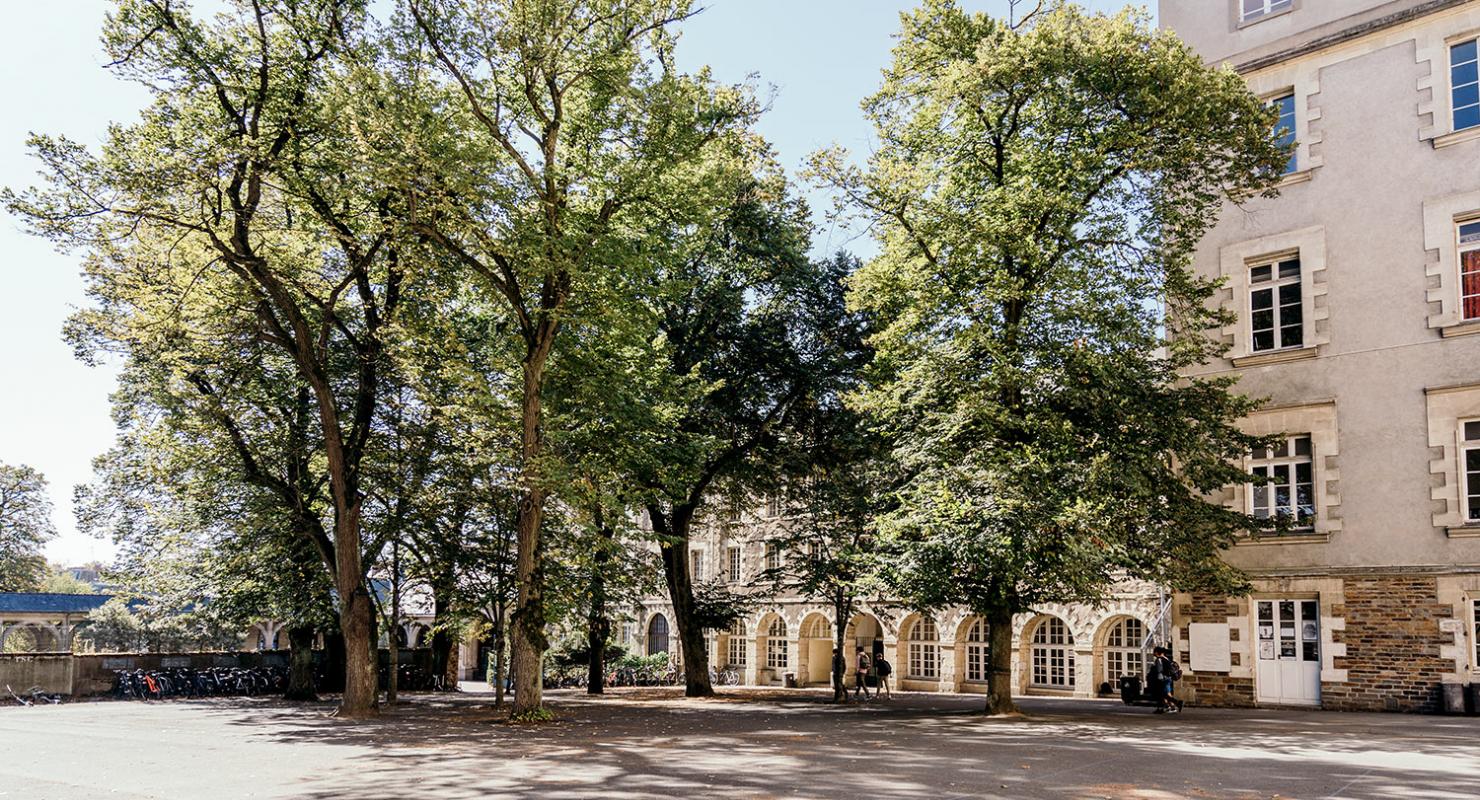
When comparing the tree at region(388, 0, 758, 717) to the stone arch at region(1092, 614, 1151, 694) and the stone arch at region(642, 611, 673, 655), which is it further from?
the stone arch at region(642, 611, 673, 655)

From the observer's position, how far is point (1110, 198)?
21.3 m

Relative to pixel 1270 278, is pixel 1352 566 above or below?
below

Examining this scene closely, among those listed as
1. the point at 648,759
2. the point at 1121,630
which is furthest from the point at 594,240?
the point at 1121,630

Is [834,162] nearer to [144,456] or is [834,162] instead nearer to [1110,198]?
[1110,198]

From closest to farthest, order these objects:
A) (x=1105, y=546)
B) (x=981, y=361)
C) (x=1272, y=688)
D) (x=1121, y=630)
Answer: (x=1105, y=546), (x=981, y=361), (x=1272, y=688), (x=1121, y=630)

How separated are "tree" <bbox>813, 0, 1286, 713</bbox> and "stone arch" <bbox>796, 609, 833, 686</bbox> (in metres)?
24.5

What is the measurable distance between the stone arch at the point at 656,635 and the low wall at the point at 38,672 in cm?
2545

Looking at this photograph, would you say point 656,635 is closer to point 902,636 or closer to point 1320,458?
point 902,636

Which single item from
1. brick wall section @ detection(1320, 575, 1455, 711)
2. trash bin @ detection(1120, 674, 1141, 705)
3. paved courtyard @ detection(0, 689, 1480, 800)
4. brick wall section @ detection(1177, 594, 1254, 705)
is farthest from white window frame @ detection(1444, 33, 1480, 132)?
trash bin @ detection(1120, 674, 1141, 705)

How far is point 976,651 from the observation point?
3866 cm

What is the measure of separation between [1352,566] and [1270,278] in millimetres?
6200

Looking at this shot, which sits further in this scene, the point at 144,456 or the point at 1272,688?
the point at 144,456

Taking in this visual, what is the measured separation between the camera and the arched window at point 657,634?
51.8m

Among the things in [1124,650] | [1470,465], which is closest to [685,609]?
[1124,650]
